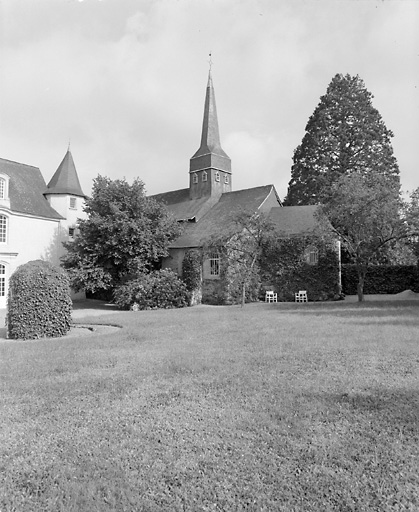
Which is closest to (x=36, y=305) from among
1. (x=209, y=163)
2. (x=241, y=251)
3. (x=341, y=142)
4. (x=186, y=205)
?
(x=241, y=251)

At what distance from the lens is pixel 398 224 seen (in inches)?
844

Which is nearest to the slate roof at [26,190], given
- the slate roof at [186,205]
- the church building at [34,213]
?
the church building at [34,213]

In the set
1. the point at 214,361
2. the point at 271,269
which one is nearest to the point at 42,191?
the point at 271,269

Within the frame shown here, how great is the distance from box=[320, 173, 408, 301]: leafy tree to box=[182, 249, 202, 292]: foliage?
28.9 feet

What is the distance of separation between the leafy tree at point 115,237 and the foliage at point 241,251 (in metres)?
3.89

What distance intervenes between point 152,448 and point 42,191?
31.9 meters

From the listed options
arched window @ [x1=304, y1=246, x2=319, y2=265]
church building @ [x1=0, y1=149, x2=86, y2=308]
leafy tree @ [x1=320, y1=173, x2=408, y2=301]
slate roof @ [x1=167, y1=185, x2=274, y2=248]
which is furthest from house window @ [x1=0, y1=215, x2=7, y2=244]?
leafy tree @ [x1=320, y1=173, x2=408, y2=301]

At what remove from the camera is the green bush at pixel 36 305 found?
11.9 metres

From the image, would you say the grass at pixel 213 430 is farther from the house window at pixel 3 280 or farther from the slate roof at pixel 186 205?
the slate roof at pixel 186 205

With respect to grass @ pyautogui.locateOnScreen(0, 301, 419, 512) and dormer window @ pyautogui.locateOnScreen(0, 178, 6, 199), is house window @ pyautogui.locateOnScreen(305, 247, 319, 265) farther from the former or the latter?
dormer window @ pyautogui.locateOnScreen(0, 178, 6, 199)

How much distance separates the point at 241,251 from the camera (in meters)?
24.0

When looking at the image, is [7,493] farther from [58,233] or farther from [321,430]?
[58,233]

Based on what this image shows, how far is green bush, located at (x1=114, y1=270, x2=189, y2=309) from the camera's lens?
77.5 ft

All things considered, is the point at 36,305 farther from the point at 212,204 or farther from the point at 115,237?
the point at 212,204
